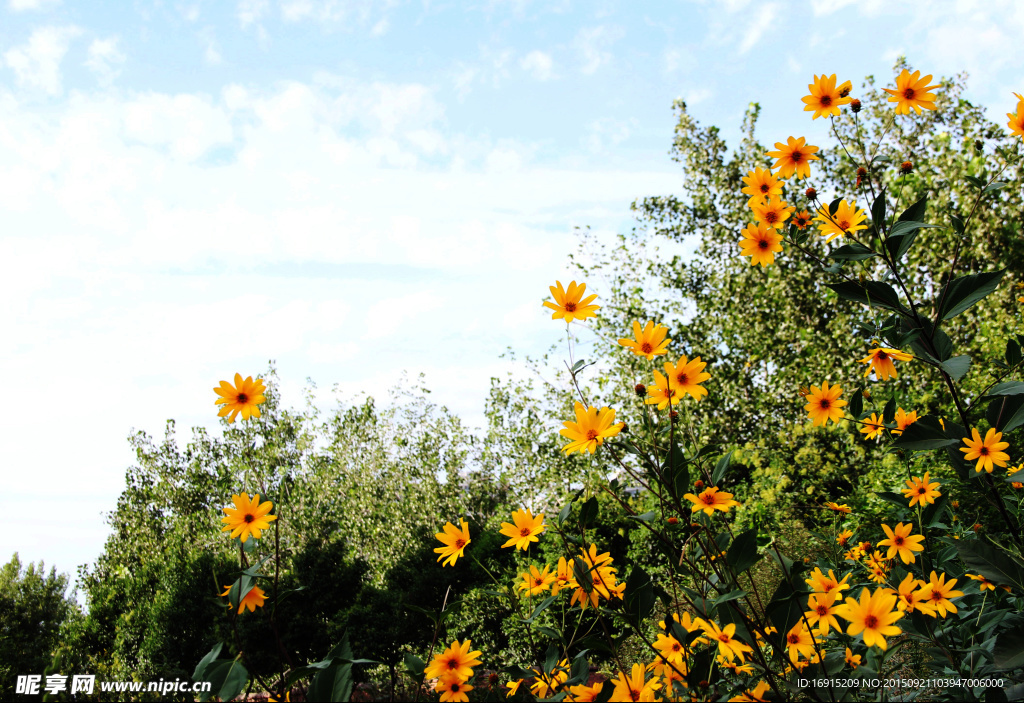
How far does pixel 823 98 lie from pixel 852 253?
1.88ft

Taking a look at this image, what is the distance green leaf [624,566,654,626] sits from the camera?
1.15m

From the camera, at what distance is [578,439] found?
1.30 m

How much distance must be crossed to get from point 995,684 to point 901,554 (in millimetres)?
572

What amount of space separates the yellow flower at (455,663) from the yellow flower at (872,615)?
805 mm

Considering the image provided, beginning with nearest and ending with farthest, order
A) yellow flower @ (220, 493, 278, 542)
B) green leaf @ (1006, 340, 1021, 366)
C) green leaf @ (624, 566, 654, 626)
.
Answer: green leaf @ (624, 566, 654, 626)
yellow flower @ (220, 493, 278, 542)
green leaf @ (1006, 340, 1021, 366)

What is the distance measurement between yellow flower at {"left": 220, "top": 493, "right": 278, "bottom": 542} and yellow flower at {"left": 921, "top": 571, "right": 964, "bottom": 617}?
1.48m

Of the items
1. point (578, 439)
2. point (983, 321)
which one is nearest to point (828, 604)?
point (578, 439)

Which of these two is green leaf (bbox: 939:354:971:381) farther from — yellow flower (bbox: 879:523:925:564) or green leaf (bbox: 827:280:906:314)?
yellow flower (bbox: 879:523:925:564)

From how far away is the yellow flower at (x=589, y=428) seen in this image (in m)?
1.29

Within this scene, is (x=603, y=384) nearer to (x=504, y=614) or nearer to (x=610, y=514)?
(x=610, y=514)

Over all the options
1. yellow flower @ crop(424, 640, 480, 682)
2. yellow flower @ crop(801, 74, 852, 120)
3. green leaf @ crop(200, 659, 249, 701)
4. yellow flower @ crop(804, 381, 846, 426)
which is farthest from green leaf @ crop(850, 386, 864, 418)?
green leaf @ crop(200, 659, 249, 701)

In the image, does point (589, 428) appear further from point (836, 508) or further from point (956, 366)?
point (836, 508)

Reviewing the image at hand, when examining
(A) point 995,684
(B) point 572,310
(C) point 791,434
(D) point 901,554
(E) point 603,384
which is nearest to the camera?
(A) point 995,684

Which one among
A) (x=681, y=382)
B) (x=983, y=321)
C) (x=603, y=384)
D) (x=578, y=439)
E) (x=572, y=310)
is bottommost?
(x=578, y=439)
